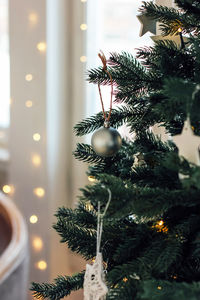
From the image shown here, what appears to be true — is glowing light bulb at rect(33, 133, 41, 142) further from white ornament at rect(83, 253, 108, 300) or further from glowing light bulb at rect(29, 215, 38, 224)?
white ornament at rect(83, 253, 108, 300)

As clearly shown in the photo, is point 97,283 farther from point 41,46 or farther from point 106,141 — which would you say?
point 41,46

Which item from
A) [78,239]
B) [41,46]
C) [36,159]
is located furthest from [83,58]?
[78,239]

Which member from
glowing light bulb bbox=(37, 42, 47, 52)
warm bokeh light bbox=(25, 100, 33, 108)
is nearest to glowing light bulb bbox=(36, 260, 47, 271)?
warm bokeh light bbox=(25, 100, 33, 108)

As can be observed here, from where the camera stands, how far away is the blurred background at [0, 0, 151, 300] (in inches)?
60.6

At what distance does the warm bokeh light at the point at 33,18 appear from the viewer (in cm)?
154

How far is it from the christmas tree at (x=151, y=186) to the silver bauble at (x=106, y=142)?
34 millimetres

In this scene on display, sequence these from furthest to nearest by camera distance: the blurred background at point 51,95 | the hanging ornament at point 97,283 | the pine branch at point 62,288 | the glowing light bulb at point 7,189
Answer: the glowing light bulb at point 7,189, the blurred background at point 51,95, the pine branch at point 62,288, the hanging ornament at point 97,283

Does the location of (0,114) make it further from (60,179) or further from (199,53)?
(199,53)

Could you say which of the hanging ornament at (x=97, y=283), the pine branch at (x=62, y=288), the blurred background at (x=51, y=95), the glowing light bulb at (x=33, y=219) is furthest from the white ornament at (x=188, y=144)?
the glowing light bulb at (x=33, y=219)

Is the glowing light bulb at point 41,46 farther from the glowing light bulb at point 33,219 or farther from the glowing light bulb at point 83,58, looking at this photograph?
the glowing light bulb at point 33,219

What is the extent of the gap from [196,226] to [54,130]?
121 cm

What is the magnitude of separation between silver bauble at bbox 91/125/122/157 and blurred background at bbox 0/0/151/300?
901mm

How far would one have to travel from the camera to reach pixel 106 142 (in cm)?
54

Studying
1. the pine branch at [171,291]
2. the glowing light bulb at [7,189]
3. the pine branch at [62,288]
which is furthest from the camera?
the glowing light bulb at [7,189]
